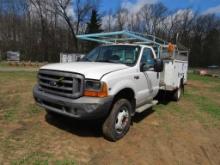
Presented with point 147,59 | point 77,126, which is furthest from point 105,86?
point 147,59

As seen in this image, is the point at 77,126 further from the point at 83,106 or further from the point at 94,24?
the point at 94,24

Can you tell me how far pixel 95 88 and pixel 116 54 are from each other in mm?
1848

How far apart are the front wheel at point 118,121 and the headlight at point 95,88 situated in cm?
61

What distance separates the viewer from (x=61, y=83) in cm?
462

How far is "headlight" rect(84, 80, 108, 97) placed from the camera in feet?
14.3

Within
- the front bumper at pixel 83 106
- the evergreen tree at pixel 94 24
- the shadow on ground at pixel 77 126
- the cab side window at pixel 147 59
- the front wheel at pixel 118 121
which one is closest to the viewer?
the front bumper at pixel 83 106

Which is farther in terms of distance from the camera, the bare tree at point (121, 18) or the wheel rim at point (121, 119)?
the bare tree at point (121, 18)

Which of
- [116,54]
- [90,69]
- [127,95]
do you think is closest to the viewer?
[90,69]

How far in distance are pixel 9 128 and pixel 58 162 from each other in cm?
187

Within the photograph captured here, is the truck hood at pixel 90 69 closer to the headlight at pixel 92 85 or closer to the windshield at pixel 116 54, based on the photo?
the headlight at pixel 92 85

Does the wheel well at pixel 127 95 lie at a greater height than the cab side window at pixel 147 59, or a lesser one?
lesser

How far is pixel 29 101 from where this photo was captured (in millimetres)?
7695

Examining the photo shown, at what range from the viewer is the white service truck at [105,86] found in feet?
14.3

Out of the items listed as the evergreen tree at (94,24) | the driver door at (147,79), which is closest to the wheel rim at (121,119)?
the driver door at (147,79)
